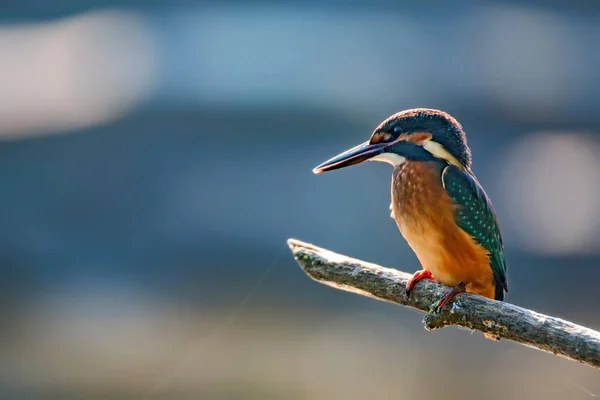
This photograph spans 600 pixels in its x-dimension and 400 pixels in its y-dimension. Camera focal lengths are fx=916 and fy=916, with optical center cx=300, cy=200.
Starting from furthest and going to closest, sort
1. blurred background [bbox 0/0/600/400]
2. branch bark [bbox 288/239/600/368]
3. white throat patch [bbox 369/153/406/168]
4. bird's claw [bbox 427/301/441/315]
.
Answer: blurred background [bbox 0/0/600/400]
white throat patch [bbox 369/153/406/168]
bird's claw [bbox 427/301/441/315]
branch bark [bbox 288/239/600/368]

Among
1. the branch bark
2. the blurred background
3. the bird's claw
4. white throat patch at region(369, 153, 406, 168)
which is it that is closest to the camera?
the branch bark

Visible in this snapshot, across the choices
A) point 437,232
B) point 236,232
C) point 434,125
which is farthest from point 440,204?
point 236,232

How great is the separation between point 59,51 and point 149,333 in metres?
2.14

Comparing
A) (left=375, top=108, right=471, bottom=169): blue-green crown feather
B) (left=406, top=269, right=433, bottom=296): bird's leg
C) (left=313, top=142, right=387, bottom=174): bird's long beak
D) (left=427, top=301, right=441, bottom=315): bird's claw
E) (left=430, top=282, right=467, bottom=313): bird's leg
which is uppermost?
(left=375, top=108, right=471, bottom=169): blue-green crown feather

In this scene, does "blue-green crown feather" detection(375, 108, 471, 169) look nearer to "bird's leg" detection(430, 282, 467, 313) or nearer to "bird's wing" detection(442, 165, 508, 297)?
"bird's wing" detection(442, 165, 508, 297)

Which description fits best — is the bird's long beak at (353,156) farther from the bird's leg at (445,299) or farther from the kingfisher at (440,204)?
the bird's leg at (445,299)

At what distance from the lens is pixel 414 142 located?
1624 mm

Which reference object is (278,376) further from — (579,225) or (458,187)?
(458,187)

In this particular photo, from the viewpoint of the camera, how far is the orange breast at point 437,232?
5.35 ft

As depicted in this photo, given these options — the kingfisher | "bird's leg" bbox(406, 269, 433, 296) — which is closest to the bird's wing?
the kingfisher

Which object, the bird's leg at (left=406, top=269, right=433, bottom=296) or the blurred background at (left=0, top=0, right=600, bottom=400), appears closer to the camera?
the bird's leg at (left=406, top=269, right=433, bottom=296)

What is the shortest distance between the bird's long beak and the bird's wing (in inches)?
5.2

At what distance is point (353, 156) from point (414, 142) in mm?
115

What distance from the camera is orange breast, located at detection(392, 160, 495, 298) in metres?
1.63
